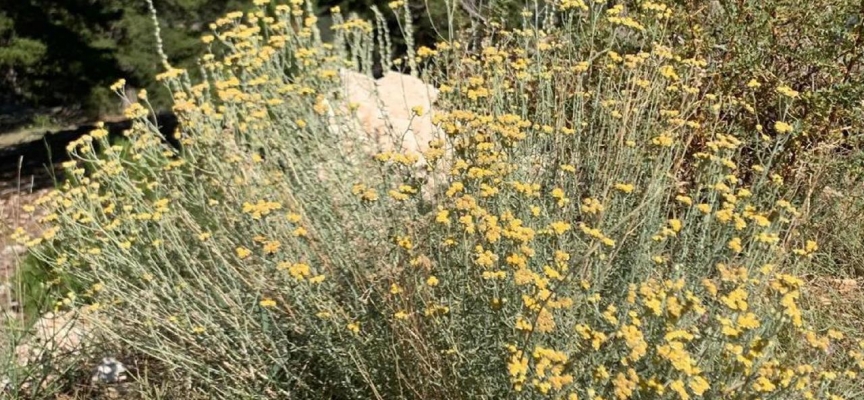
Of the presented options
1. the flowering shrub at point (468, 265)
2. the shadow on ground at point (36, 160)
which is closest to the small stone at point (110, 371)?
the flowering shrub at point (468, 265)

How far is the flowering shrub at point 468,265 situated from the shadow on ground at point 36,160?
4.69 meters

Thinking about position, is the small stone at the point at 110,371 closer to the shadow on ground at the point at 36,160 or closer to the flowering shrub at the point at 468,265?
the flowering shrub at the point at 468,265

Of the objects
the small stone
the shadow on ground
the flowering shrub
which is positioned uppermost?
the flowering shrub

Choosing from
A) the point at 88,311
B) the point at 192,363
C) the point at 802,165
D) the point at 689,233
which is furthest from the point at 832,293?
the point at 88,311

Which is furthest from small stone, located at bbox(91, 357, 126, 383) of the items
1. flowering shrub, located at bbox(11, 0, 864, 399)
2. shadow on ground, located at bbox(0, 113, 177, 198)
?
shadow on ground, located at bbox(0, 113, 177, 198)

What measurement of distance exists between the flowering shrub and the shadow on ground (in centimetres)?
469

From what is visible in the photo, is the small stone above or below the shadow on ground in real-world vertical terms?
above

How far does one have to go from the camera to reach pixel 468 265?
2291mm

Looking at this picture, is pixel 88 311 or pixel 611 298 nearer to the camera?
pixel 611 298

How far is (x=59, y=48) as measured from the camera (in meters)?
7.37

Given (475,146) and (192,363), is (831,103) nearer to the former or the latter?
(475,146)

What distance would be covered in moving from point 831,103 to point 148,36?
5.79 metres

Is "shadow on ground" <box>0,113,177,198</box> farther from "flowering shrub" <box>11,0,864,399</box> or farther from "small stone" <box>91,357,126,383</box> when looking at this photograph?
"flowering shrub" <box>11,0,864,399</box>

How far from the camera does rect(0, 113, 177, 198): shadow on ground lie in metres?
7.60
